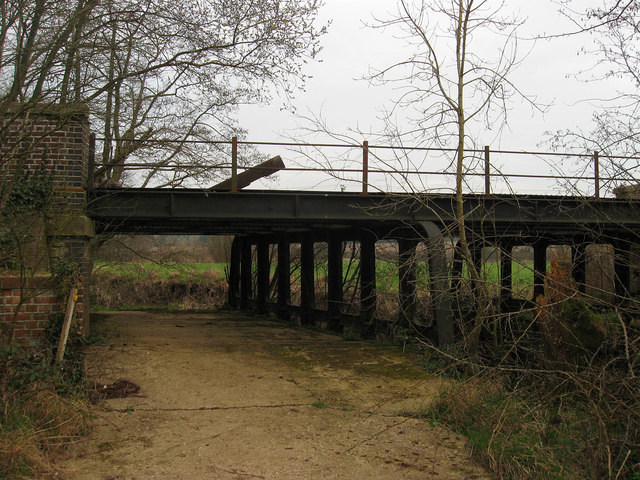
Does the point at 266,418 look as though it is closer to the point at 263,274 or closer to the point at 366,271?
the point at 366,271

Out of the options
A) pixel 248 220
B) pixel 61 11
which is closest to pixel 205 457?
pixel 61 11

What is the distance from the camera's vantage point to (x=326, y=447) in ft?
18.3

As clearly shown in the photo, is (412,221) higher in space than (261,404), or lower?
higher

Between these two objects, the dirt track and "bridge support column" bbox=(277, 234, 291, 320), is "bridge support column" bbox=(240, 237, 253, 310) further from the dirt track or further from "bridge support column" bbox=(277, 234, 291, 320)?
the dirt track

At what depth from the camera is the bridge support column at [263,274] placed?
64.8 ft

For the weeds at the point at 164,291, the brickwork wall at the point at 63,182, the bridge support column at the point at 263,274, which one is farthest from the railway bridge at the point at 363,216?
the weeds at the point at 164,291

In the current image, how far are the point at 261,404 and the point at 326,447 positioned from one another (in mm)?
1701

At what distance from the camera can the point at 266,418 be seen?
6504 millimetres

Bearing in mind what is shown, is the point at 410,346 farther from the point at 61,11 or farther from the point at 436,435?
the point at 61,11

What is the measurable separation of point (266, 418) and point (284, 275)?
11.5 m

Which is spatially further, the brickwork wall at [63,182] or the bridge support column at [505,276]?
the brickwork wall at [63,182]

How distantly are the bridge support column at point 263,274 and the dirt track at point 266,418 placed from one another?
8617mm

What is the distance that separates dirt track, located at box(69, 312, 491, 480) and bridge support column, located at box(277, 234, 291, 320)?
6.61 m

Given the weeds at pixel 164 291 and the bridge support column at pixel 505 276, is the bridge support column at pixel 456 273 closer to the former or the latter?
the bridge support column at pixel 505 276
